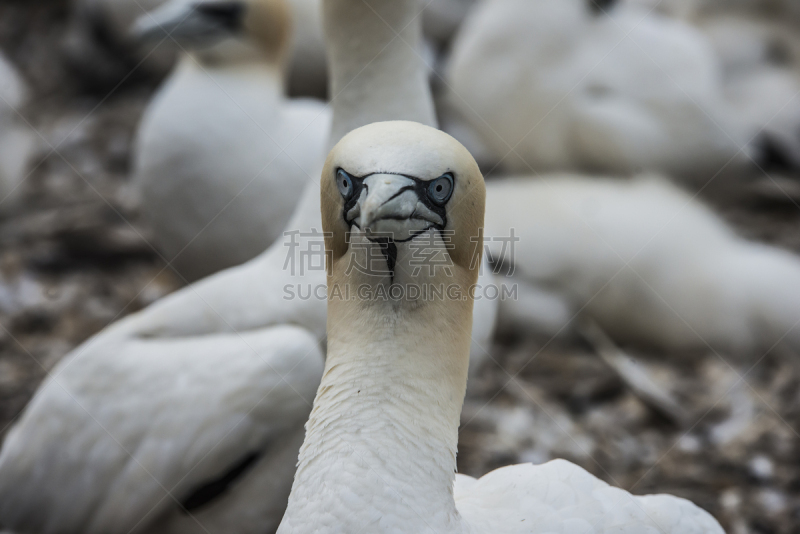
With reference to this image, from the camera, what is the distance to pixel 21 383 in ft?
15.3

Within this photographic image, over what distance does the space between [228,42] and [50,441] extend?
243 centimetres

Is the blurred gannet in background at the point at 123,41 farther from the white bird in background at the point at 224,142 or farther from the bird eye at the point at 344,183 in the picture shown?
the bird eye at the point at 344,183

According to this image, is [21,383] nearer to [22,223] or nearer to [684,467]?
[22,223]

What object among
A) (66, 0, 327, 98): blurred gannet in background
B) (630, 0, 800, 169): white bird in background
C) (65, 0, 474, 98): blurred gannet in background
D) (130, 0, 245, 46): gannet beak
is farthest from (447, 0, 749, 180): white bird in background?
(130, 0, 245, 46): gannet beak

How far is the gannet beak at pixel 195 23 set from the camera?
448 centimetres

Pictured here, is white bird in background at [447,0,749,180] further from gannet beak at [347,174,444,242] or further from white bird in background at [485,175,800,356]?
gannet beak at [347,174,444,242]

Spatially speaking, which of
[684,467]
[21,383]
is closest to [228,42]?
[21,383]

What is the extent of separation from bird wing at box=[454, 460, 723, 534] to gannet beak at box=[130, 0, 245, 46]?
3.12 metres

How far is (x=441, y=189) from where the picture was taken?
1.81 metres

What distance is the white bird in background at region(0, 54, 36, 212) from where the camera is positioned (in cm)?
600

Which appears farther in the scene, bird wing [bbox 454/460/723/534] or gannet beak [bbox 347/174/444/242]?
bird wing [bbox 454/460/723/534]

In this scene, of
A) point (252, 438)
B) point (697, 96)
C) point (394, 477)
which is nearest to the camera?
point (394, 477)

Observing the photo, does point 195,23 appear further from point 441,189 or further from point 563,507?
point 563,507

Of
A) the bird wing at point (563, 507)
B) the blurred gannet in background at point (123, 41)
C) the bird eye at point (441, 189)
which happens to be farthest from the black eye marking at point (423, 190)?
the blurred gannet in background at point (123, 41)
